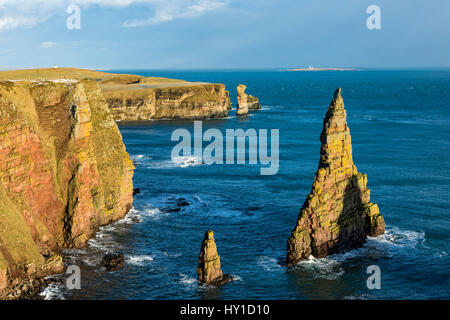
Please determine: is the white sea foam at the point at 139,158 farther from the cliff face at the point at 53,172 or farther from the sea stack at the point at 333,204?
the sea stack at the point at 333,204

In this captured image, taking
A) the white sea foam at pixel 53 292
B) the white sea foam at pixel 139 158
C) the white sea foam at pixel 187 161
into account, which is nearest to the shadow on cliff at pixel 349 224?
the white sea foam at pixel 53 292

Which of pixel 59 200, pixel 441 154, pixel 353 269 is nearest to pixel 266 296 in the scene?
pixel 353 269

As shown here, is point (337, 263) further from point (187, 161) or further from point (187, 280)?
point (187, 161)

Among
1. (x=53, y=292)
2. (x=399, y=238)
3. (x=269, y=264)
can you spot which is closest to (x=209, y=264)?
(x=269, y=264)

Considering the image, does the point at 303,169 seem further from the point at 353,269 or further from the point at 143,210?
the point at 353,269

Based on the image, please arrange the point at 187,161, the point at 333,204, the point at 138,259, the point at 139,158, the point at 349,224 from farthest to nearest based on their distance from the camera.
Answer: the point at 139,158, the point at 187,161, the point at 349,224, the point at 333,204, the point at 138,259

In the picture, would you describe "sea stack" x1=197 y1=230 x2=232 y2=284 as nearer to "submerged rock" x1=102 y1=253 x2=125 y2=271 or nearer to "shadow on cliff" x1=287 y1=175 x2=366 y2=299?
"shadow on cliff" x1=287 y1=175 x2=366 y2=299
